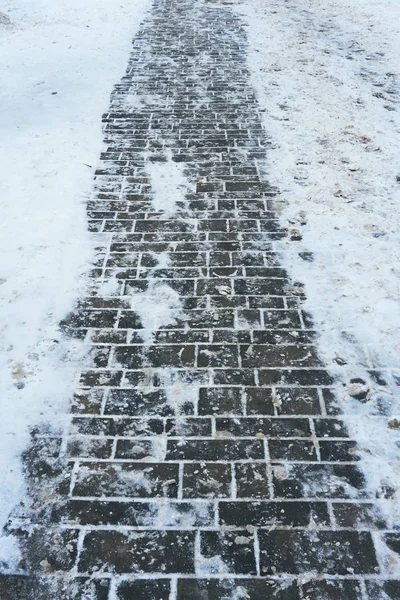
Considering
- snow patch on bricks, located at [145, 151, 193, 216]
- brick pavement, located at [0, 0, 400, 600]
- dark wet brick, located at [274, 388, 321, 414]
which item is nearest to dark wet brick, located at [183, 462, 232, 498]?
brick pavement, located at [0, 0, 400, 600]

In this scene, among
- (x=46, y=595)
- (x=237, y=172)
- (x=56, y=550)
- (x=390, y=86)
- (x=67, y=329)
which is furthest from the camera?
(x=390, y=86)

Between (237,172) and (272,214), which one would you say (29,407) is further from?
(237,172)

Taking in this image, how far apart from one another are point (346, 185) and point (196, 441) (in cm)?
308

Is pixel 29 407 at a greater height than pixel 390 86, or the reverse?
pixel 390 86

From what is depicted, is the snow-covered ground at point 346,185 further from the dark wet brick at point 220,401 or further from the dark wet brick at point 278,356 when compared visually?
the dark wet brick at point 220,401

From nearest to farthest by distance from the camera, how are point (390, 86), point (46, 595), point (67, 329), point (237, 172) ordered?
point (46, 595) → point (67, 329) → point (237, 172) → point (390, 86)

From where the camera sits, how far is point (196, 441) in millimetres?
2764

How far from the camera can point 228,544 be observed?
2352mm

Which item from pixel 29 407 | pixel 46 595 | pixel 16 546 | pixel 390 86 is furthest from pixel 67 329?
pixel 390 86

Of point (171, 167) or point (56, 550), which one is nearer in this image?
point (56, 550)

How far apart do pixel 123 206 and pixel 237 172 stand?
1.20m

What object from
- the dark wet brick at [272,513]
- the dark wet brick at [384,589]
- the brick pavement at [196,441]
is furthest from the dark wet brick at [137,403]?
the dark wet brick at [384,589]

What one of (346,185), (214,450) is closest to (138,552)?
(214,450)

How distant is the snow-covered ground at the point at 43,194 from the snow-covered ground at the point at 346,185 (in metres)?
1.66
